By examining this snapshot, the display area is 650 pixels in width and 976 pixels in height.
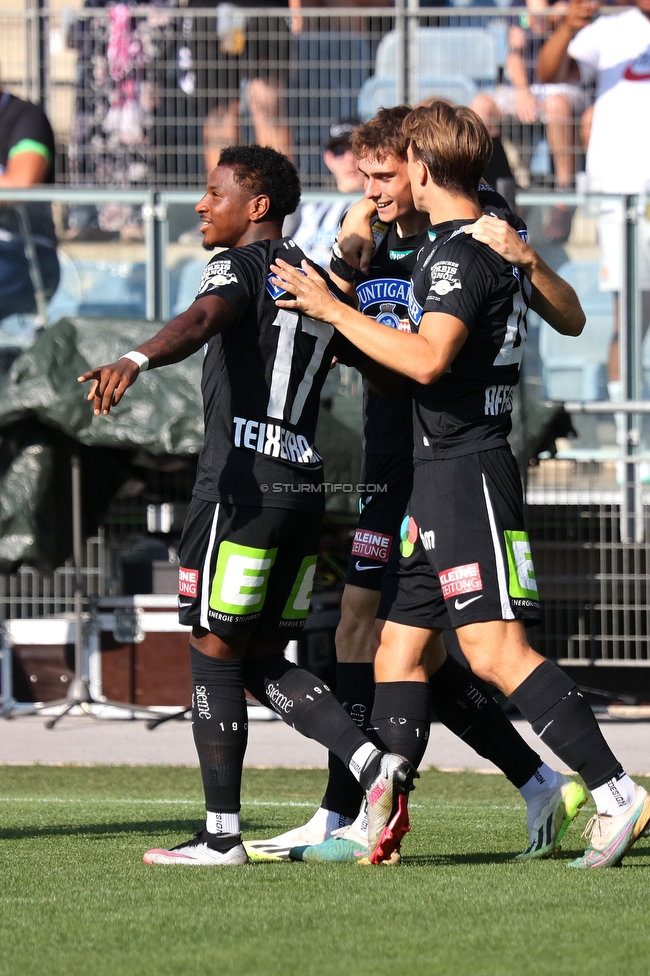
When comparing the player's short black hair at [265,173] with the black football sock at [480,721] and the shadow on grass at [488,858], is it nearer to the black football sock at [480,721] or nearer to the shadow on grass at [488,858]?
the black football sock at [480,721]

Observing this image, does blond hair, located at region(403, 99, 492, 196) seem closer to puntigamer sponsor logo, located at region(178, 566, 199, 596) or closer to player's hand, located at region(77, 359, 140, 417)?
player's hand, located at region(77, 359, 140, 417)

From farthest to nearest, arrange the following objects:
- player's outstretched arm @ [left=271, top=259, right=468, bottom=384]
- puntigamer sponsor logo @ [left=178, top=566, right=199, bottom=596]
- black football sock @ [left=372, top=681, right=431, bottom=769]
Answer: black football sock @ [left=372, top=681, right=431, bottom=769] < puntigamer sponsor logo @ [left=178, top=566, right=199, bottom=596] < player's outstretched arm @ [left=271, top=259, right=468, bottom=384]

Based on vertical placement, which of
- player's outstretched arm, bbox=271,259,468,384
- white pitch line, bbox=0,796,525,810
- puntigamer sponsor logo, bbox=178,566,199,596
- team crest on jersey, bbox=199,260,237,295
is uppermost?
team crest on jersey, bbox=199,260,237,295

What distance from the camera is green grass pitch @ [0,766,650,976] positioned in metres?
2.91

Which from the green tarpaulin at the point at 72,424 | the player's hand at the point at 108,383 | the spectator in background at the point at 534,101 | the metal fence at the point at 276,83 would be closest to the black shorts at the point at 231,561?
the player's hand at the point at 108,383

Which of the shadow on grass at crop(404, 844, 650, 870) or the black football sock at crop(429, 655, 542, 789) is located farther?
the black football sock at crop(429, 655, 542, 789)

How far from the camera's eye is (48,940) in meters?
3.13

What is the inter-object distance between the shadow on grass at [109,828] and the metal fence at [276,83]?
704cm

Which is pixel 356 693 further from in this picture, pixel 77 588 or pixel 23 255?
pixel 23 255

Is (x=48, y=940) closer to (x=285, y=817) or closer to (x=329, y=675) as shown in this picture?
(x=285, y=817)

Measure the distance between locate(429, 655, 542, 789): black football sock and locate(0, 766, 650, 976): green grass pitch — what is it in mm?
306

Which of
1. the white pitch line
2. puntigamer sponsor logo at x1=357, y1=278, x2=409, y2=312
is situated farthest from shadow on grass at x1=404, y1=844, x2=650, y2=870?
puntigamer sponsor logo at x1=357, y1=278, x2=409, y2=312

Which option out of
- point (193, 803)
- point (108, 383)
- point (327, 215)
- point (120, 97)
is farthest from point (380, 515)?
A: point (120, 97)

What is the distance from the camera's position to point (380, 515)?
4.73m
